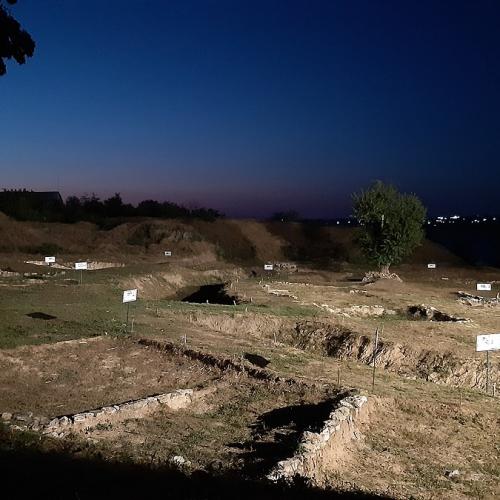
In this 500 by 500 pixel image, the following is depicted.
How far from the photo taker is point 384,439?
13.0 m

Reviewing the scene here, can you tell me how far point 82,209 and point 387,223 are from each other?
185 feet

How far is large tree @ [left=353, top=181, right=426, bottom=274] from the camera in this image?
50.6 meters

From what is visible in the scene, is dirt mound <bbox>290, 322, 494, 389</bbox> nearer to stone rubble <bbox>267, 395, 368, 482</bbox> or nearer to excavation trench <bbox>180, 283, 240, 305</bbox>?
stone rubble <bbox>267, 395, 368, 482</bbox>

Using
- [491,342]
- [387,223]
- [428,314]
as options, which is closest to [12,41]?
[491,342]

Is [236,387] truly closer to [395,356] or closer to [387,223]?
[395,356]

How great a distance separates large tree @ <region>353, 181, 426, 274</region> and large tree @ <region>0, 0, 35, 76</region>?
42.8 meters

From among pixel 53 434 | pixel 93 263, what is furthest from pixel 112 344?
pixel 93 263

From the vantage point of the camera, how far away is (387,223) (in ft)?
167

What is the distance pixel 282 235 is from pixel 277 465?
79.5m

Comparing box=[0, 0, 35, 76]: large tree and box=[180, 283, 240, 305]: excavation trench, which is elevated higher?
box=[0, 0, 35, 76]: large tree

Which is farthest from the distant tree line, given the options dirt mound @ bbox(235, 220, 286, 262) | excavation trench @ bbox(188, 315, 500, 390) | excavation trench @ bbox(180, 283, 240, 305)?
excavation trench @ bbox(188, 315, 500, 390)

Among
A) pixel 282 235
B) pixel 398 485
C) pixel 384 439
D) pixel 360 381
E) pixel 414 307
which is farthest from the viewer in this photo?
pixel 282 235

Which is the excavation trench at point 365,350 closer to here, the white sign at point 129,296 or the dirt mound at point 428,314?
the white sign at point 129,296

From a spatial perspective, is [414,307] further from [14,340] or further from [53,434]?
[53,434]
